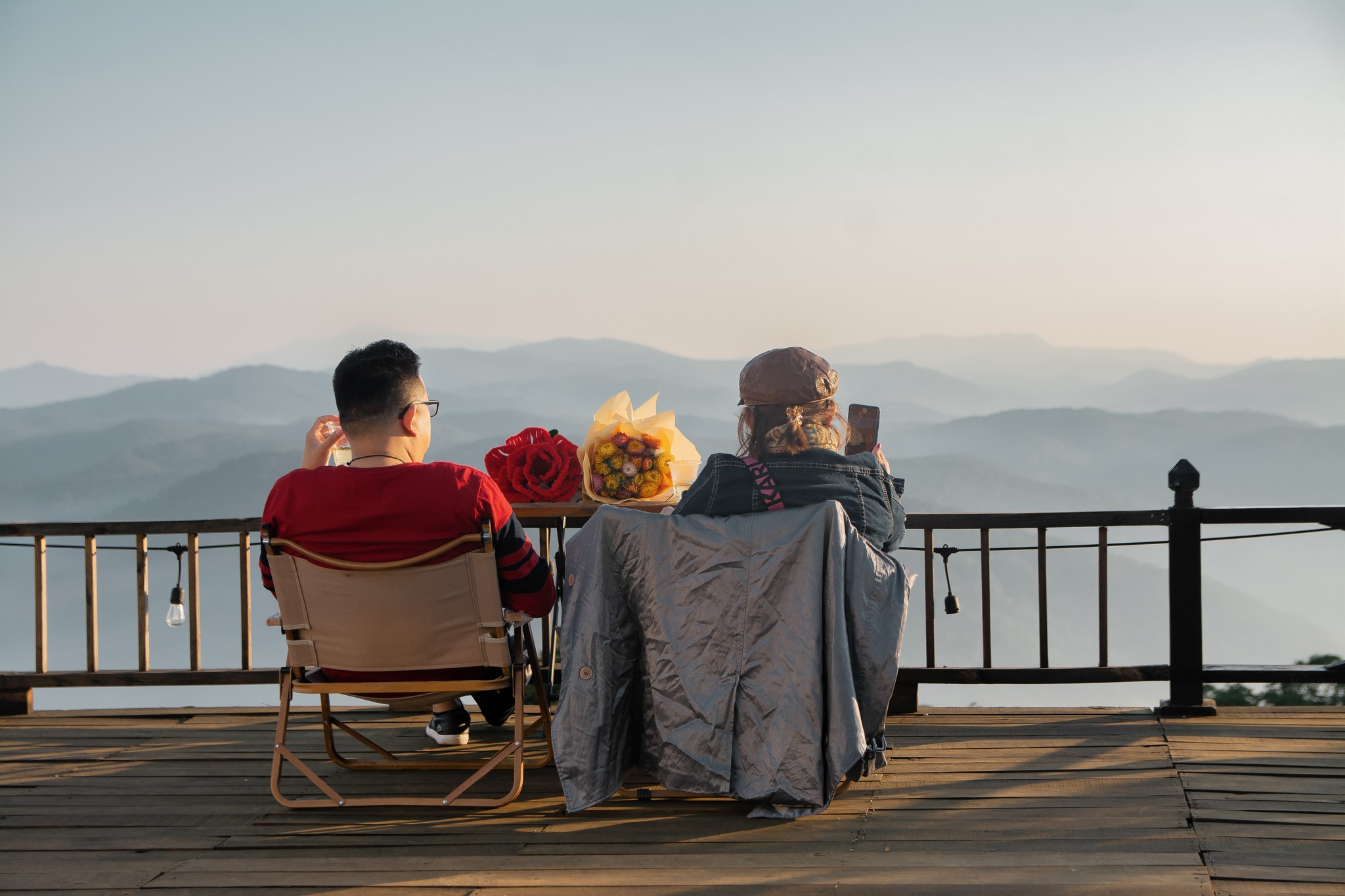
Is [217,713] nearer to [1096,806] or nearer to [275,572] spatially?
[275,572]

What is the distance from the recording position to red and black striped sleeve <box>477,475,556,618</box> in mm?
2850

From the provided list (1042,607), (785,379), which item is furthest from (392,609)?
(1042,607)

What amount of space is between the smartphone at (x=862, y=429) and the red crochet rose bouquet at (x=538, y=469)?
913 millimetres

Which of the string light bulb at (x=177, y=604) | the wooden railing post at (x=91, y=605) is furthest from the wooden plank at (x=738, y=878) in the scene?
the wooden railing post at (x=91, y=605)

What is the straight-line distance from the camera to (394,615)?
Result: 9.20 feet

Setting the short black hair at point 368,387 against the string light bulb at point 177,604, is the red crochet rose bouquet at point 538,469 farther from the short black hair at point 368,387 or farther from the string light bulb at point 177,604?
the string light bulb at point 177,604

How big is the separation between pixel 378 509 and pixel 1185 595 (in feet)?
9.99

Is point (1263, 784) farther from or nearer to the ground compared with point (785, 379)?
nearer to the ground

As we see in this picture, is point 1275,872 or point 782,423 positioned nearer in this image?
point 1275,872

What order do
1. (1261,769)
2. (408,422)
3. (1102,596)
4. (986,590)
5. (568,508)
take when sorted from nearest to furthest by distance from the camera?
(408,422)
(1261,769)
(568,508)
(1102,596)
(986,590)

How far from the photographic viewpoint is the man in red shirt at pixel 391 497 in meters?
2.77

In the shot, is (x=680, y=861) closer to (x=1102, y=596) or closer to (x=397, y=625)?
(x=397, y=625)

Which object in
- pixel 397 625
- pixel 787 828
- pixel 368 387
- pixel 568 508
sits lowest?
pixel 787 828

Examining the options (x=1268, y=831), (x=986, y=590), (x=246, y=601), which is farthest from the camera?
(x=246, y=601)
